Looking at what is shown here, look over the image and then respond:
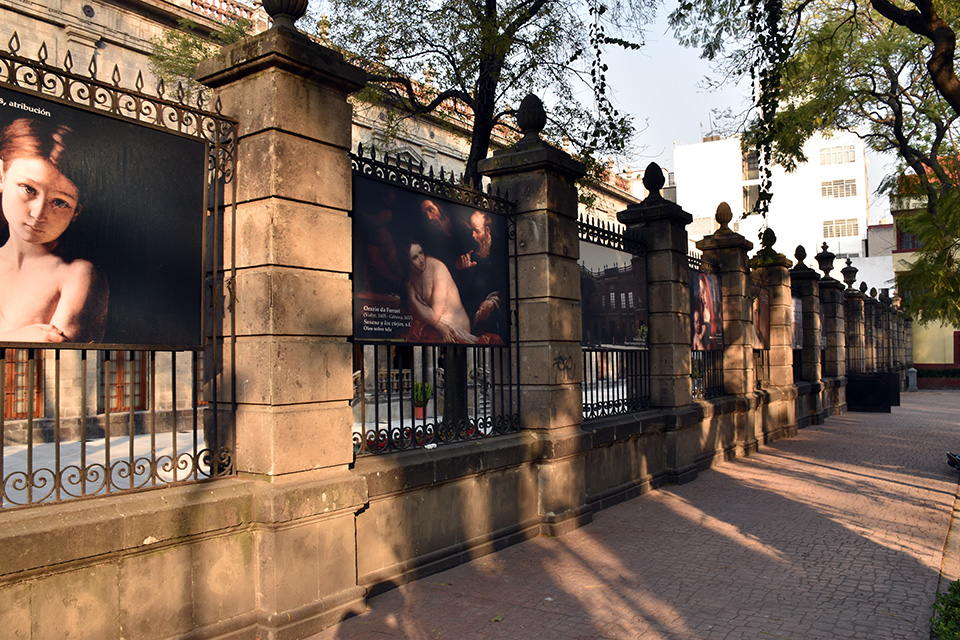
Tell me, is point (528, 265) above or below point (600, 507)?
above

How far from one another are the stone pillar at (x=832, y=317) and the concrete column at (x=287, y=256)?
21.3 meters

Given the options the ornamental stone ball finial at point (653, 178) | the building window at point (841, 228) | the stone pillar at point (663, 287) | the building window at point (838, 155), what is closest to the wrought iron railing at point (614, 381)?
the stone pillar at point (663, 287)

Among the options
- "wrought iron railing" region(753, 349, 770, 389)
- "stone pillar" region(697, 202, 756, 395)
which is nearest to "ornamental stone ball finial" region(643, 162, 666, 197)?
"stone pillar" region(697, 202, 756, 395)

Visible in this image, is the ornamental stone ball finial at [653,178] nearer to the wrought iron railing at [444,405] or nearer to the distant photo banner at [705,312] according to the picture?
the distant photo banner at [705,312]

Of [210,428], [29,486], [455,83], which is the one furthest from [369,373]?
Result: [29,486]

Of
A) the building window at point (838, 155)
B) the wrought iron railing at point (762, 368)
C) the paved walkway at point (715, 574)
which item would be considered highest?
the building window at point (838, 155)

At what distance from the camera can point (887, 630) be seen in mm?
5258

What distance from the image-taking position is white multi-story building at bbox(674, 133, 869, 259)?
54750mm

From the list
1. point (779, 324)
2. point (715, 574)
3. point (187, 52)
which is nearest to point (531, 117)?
point (715, 574)

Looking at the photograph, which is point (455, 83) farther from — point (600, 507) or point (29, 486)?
point (29, 486)

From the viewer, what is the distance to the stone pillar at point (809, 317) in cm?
2147

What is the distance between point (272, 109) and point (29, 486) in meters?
2.97

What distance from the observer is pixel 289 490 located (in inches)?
202

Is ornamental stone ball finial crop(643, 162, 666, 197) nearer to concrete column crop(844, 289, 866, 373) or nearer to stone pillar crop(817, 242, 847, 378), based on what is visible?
stone pillar crop(817, 242, 847, 378)
